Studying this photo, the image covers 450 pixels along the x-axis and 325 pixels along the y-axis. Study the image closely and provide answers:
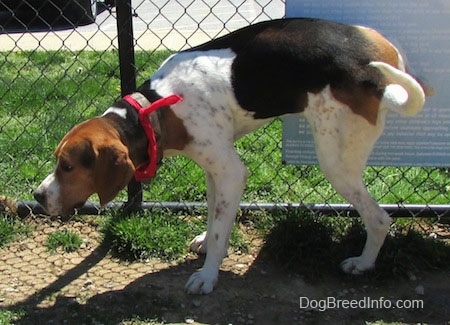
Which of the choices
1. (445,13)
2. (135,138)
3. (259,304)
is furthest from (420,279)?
(135,138)

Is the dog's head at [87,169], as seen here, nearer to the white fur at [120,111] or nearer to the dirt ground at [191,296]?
the white fur at [120,111]

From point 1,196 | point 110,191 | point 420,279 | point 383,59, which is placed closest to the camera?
point 110,191

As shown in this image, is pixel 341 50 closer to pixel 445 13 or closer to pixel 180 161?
pixel 445 13

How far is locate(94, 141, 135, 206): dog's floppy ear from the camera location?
295 centimetres

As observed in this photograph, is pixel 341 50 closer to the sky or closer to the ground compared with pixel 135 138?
closer to the sky

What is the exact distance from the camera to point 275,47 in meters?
3.23

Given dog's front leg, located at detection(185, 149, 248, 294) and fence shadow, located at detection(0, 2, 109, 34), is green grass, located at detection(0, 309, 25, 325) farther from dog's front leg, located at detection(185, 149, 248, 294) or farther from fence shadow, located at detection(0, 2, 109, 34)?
fence shadow, located at detection(0, 2, 109, 34)

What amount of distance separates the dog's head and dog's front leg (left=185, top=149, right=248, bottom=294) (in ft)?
1.52

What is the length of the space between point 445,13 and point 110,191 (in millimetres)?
1895

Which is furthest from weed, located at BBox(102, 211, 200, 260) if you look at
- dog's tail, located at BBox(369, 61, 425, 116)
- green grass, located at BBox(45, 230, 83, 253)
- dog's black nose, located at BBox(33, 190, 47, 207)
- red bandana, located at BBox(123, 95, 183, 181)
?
dog's tail, located at BBox(369, 61, 425, 116)

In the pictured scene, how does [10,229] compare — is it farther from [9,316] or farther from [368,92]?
[368,92]

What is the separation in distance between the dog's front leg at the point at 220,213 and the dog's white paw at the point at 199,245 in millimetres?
343

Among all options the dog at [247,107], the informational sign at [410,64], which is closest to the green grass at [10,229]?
the dog at [247,107]

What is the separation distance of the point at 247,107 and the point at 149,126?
1.60 feet
